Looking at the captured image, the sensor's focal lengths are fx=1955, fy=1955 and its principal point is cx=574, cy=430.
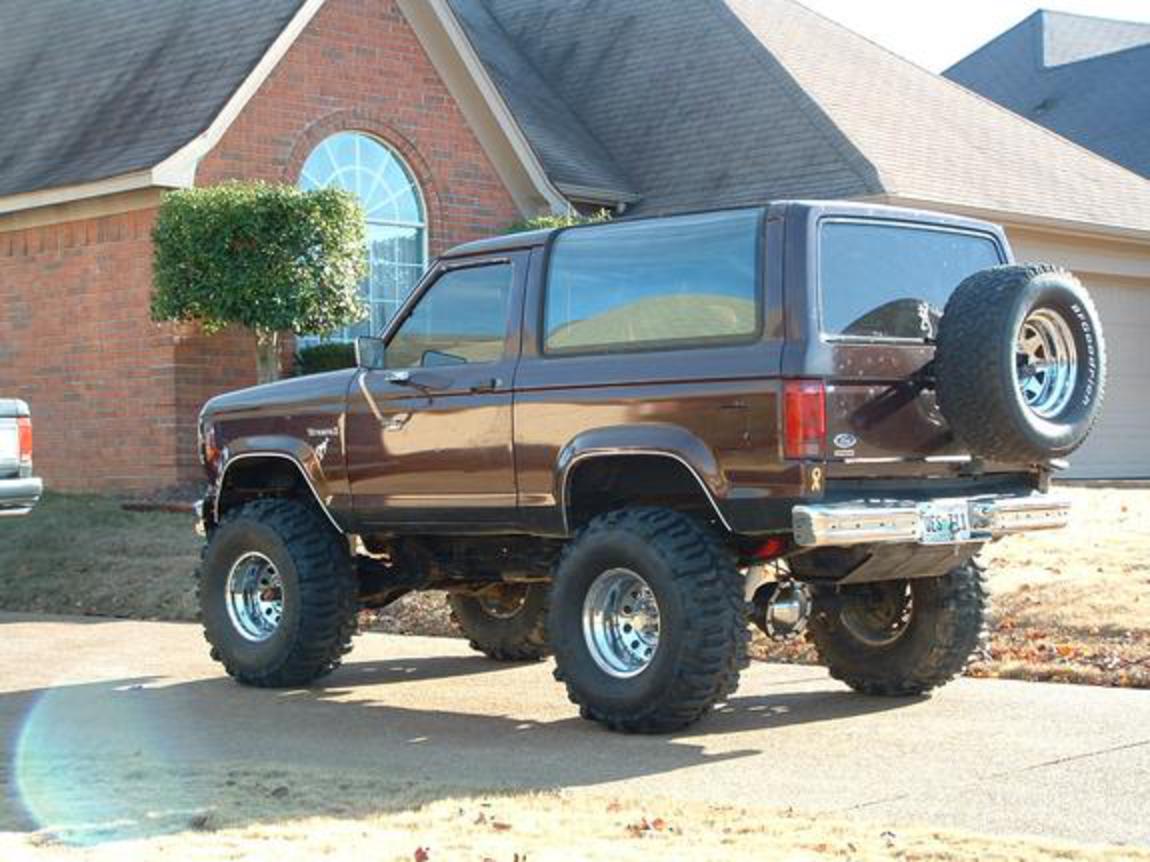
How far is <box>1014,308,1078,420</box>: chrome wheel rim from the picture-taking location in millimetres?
8766

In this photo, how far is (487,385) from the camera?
30.7 feet

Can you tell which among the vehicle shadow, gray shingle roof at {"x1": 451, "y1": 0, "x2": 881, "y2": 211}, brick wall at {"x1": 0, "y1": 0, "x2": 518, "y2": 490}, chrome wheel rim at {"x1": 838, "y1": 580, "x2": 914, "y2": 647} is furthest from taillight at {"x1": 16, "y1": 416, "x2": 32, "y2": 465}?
gray shingle roof at {"x1": 451, "y1": 0, "x2": 881, "y2": 211}

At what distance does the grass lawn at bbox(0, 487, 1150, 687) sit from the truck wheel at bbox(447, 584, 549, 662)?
52.7 inches

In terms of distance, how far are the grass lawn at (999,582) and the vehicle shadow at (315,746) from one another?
141 cm

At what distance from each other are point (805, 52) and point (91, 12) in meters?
9.49

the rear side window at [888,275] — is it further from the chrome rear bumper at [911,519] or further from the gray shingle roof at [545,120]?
the gray shingle roof at [545,120]

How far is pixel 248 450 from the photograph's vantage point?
10.5 meters

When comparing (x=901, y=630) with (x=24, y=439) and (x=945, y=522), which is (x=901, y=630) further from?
(x=24, y=439)

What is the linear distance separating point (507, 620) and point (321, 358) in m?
9.94

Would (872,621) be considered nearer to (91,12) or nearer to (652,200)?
(652,200)

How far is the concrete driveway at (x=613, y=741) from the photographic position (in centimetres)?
720

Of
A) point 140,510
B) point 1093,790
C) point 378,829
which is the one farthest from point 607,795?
point 140,510

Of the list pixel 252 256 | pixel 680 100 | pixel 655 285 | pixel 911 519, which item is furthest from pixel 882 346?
pixel 680 100

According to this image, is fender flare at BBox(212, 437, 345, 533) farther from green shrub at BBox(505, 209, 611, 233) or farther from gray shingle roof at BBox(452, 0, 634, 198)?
gray shingle roof at BBox(452, 0, 634, 198)
